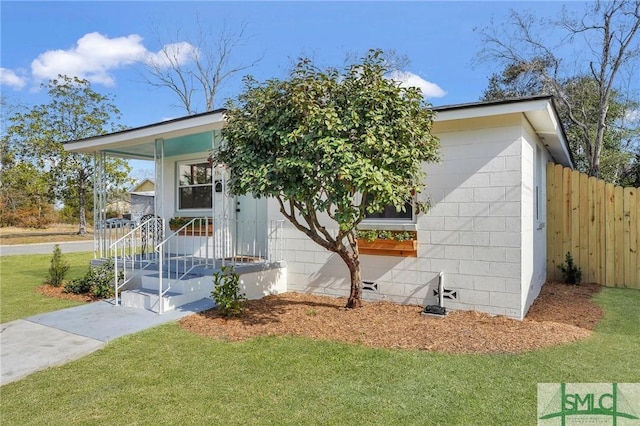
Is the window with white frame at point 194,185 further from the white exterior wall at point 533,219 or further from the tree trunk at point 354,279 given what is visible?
the white exterior wall at point 533,219

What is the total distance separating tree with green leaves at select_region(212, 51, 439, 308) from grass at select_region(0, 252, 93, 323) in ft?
13.5

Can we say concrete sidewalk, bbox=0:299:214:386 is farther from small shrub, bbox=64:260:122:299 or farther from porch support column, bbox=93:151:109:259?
porch support column, bbox=93:151:109:259

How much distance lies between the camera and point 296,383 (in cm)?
324

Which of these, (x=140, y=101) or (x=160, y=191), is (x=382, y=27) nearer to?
(x=160, y=191)

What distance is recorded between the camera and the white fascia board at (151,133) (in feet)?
19.8

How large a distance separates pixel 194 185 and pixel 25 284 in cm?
417

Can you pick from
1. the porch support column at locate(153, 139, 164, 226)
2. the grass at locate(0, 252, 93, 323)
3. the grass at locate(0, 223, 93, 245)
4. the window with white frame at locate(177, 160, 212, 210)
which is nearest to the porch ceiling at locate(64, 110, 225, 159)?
the porch support column at locate(153, 139, 164, 226)

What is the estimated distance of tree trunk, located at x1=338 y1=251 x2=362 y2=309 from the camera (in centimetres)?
529

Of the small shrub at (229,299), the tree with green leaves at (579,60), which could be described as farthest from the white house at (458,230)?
the tree with green leaves at (579,60)

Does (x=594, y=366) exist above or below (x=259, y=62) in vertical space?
below

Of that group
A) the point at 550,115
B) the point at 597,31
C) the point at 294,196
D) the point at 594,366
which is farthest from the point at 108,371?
the point at 597,31

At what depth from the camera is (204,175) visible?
8.59 m

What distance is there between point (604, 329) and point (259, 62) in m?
19.4
